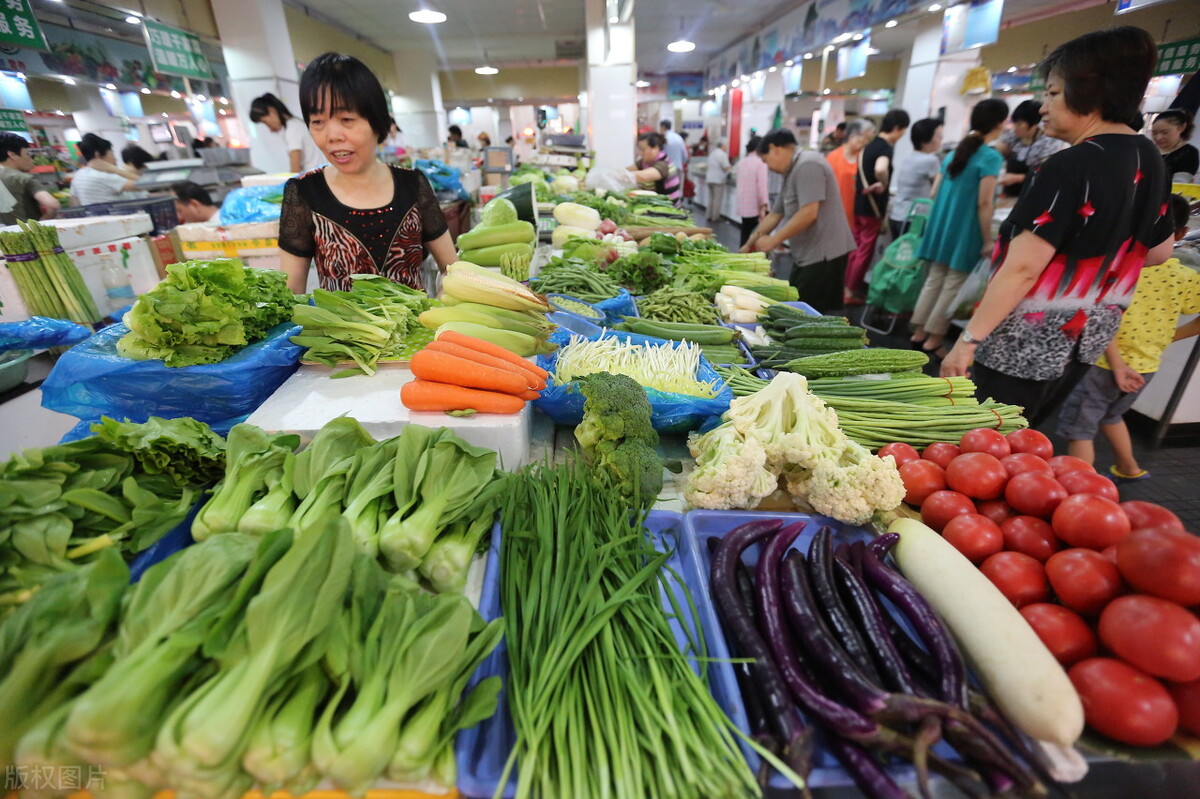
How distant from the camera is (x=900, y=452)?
1.83 m

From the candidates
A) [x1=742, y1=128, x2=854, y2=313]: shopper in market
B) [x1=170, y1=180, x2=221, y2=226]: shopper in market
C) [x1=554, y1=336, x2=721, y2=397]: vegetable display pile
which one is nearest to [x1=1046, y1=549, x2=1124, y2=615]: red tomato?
[x1=554, y1=336, x2=721, y2=397]: vegetable display pile

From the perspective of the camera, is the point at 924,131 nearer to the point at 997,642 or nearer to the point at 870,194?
the point at 870,194

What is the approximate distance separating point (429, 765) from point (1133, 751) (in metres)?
1.36

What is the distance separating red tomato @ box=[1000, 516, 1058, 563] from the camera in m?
1.39

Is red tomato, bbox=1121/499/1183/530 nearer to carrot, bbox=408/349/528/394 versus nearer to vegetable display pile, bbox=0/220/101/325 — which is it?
carrot, bbox=408/349/528/394

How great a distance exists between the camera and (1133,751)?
102 cm

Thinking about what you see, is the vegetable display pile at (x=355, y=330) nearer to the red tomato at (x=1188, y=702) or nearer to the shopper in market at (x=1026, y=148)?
the red tomato at (x=1188, y=702)

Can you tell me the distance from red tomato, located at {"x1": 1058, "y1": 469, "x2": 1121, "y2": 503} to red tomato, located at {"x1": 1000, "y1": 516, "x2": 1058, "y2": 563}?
0.49 feet

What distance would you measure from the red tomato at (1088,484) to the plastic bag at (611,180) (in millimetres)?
7533

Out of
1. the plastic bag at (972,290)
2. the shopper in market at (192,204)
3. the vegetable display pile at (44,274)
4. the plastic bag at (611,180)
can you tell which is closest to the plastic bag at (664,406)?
the vegetable display pile at (44,274)

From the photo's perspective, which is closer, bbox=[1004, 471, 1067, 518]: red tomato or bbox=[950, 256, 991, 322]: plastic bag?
bbox=[1004, 471, 1067, 518]: red tomato

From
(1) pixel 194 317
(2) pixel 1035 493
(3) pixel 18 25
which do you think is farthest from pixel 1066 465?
(3) pixel 18 25

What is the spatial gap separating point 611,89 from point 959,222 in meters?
6.13

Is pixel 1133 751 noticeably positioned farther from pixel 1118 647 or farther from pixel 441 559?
pixel 441 559
